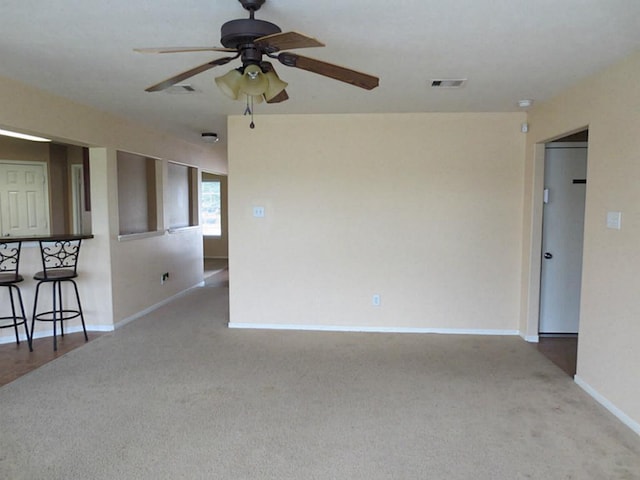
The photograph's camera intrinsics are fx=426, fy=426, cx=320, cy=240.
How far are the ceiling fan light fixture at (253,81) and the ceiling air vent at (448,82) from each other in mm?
1739

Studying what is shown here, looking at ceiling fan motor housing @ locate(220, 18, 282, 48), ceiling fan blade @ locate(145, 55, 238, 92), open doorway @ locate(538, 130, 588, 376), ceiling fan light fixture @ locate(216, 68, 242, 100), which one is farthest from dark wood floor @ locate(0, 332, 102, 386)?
open doorway @ locate(538, 130, 588, 376)

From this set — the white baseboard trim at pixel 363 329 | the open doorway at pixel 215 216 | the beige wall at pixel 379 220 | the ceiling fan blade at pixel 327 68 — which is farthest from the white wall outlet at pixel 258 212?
the open doorway at pixel 215 216

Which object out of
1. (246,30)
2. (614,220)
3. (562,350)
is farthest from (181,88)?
(562,350)

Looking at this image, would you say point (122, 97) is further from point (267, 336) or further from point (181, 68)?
point (267, 336)

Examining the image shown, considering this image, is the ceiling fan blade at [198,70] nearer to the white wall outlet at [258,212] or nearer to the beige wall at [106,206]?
the beige wall at [106,206]

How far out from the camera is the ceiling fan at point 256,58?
1825 millimetres

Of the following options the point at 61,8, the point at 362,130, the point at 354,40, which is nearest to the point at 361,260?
the point at 362,130

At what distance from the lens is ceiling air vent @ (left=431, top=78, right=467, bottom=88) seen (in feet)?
10.6

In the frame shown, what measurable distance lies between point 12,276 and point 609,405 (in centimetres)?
490

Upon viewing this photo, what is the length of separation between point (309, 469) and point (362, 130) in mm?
3243

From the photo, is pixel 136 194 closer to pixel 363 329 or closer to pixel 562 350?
pixel 363 329

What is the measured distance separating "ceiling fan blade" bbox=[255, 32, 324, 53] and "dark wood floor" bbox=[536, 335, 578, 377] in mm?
3260

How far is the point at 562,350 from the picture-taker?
4.02 m

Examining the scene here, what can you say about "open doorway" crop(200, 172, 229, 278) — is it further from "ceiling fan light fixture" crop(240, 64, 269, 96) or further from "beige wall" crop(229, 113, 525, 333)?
"ceiling fan light fixture" crop(240, 64, 269, 96)
